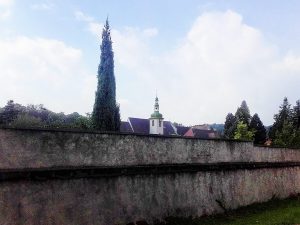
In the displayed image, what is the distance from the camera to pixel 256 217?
12867 millimetres

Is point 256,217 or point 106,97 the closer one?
point 256,217

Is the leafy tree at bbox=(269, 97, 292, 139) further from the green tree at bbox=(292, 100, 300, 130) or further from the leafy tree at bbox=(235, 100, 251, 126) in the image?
the leafy tree at bbox=(235, 100, 251, 126)

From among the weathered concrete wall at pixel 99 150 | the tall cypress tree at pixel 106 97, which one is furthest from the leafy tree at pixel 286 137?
the weathered concrete wall at pixel 99 150

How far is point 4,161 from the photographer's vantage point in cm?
825

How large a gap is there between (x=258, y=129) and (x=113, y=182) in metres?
57.5

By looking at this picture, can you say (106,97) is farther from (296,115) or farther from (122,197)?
Answer: (296,115)

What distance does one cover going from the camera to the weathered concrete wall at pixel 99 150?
8539 mm

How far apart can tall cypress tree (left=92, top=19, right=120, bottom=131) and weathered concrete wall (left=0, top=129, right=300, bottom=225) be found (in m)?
20.1

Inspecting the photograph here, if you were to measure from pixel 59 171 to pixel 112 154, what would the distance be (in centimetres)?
176

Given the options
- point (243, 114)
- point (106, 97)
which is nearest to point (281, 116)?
point (243, 114)

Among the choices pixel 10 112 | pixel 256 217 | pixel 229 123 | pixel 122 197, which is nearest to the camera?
pixel 122 197

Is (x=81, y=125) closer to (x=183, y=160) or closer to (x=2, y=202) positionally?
(x=183, y=160)

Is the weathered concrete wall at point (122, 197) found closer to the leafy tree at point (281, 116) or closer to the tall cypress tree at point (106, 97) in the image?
the tall cypress tree at point (106, 97)

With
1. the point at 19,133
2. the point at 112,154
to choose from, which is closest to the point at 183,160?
the point at 112,154
